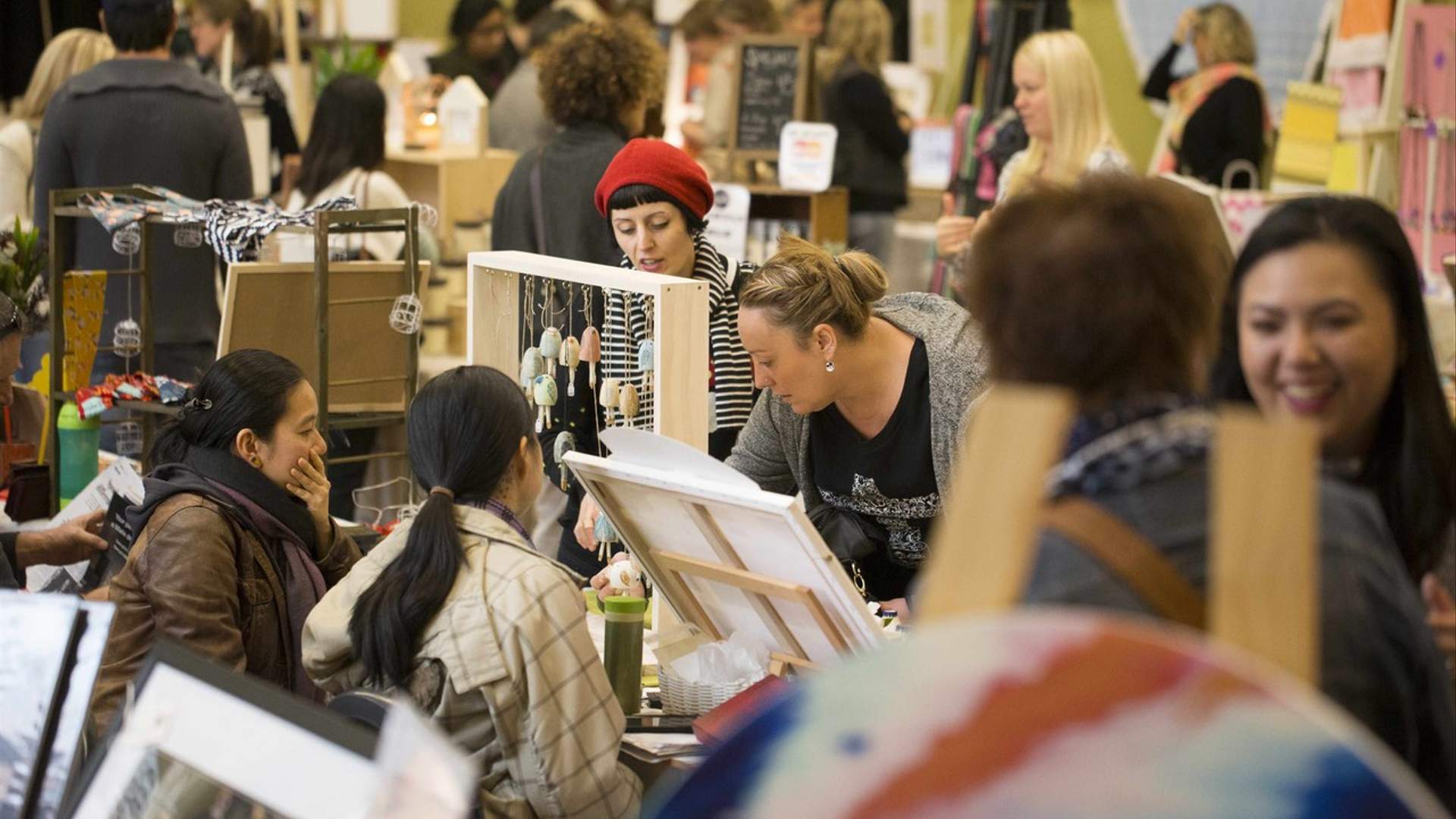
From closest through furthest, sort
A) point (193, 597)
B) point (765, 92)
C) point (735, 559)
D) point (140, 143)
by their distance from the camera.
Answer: point (735, 559) < point (193, 597) < point (140, 143) < point (765, 92)

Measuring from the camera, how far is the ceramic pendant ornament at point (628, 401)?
121 inches

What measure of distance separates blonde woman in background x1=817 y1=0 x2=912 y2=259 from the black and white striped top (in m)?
3.18

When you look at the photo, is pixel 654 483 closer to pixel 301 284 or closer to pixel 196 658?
pixel 196 658

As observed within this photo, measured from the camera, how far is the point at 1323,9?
8031 mm

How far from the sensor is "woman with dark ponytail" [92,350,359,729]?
8.99ft

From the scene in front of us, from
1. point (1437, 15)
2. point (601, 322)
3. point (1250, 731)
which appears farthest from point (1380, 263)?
point (1437, 15)

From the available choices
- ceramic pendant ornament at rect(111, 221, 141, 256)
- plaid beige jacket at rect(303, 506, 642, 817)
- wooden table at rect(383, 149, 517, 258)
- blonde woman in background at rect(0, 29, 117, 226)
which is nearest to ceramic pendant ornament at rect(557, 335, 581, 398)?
plaid beige jacket at rect(303, 506, 642, 817)

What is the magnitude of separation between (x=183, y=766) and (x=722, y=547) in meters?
0.96

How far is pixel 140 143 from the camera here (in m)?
4.73

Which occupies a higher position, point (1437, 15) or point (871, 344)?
point (1437, 15)

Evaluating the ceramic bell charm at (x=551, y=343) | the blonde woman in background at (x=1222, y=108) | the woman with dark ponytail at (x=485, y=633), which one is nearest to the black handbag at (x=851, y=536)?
the ceramic bell charm at (x=551, y=343)

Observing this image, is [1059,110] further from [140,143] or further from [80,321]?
[80,321]

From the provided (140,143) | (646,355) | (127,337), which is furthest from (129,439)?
(646,355)

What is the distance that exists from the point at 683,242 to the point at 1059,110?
1887 mm
